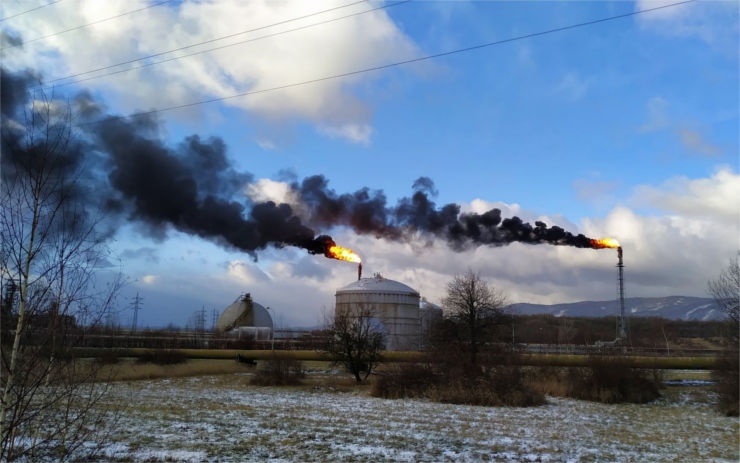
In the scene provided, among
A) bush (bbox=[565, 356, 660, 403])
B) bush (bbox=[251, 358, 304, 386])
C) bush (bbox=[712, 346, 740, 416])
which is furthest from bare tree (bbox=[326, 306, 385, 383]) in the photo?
bush (bbox=[712, 346, 740, 416])

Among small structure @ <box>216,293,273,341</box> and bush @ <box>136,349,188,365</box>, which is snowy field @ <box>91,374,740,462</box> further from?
small structure @ <box>216,293,273,341</box>

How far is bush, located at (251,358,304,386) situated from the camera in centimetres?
3266

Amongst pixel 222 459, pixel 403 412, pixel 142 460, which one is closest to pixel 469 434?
pixel 403 412

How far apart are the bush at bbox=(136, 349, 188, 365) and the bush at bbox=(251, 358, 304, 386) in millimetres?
12900

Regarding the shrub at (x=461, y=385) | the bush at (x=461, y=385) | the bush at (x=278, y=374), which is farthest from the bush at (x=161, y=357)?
the shrub at (x=461, y=385)

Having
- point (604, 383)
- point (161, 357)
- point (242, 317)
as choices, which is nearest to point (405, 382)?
point (604, 383)

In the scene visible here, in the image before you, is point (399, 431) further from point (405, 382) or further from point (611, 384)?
point (611, 384)

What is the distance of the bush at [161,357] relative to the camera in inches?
1678

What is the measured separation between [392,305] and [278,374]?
2909cm

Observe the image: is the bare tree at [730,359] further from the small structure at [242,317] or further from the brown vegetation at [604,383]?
the small structure at [242,317]

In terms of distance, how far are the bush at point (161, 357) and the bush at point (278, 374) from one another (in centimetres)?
1290

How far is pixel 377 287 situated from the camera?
203 feet

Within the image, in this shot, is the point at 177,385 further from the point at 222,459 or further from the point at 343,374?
the point at 222,459

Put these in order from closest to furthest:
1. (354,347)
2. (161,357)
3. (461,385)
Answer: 1. (461,385)
2. (354,347)
3. (161,357)
